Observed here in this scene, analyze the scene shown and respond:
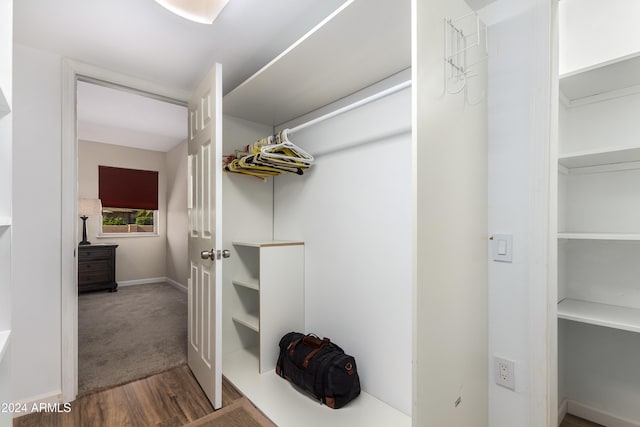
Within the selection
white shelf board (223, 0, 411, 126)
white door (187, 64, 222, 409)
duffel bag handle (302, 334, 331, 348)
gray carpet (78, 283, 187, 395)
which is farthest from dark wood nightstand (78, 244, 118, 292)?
duffel bag handle (302, 334, 331, 348)

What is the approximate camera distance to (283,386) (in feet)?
6.41

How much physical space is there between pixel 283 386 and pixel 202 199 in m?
1.34

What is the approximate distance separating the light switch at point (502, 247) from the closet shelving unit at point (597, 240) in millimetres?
193

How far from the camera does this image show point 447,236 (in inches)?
42.4

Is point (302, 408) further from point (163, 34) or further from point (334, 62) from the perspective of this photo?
point (163, 34)

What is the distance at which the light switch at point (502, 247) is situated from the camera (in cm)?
133

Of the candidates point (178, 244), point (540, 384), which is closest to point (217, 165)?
point (540, 384)

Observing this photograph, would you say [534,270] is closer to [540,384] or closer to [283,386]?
[540,384]

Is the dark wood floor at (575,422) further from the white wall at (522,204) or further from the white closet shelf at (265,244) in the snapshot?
the white closet shelf at (265,244)

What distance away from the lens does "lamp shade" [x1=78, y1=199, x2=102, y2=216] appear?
477 cm

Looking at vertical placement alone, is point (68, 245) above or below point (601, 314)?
above

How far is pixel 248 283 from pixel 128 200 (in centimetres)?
406

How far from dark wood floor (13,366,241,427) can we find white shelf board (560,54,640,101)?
2398mm

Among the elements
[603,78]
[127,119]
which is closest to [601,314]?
[603,78]
